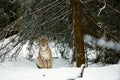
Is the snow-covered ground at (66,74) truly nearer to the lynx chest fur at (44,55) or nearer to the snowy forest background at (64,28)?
the lynx chest fur at (44,55)

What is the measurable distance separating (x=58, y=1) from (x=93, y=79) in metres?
2.77

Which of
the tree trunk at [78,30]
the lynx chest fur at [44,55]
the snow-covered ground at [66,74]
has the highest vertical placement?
the tree trunk at [78,30]

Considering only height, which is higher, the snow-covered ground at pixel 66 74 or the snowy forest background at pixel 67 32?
the snowy forest background at pixel 67 32

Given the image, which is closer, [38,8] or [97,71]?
[97,71]

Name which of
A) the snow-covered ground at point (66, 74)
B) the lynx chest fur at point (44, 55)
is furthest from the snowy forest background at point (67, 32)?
the snow-covered ground at point (66, 74)

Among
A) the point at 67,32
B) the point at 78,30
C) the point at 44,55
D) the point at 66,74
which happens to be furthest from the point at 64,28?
the point at 66,74

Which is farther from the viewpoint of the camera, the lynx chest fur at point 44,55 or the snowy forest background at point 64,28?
the snowy forest background at point 64,28

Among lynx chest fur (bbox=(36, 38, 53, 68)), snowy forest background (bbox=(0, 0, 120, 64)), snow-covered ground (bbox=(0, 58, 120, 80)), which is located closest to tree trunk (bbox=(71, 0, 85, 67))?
snowy forest background (bbox=(0, 0, 120, 64))

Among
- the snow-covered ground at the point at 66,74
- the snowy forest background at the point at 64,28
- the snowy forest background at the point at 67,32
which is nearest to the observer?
the snow-covered ground at the point at 66,74

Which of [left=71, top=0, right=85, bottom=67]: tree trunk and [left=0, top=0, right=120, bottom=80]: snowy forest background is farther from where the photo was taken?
[left=0, top=0, right=120, bottom=80]: snowy forest background

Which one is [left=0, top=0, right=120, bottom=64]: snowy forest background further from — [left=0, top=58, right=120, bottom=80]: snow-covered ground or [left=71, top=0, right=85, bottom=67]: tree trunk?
[left=0, top=58, right=120, bottom=80]: snow-covered ground

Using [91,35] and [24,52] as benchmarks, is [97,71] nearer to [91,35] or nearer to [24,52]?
[91,35]

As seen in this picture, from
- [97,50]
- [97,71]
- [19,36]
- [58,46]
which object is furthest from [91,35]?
[97,71]

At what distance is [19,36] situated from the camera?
21.9 feet
